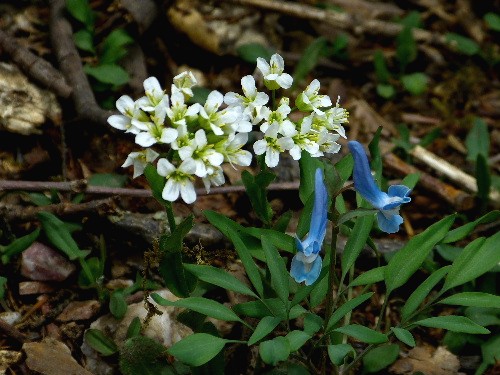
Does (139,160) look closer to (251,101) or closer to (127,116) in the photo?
(127,116)

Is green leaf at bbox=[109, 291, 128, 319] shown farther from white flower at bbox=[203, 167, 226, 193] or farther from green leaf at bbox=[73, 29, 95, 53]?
green leaf at bbox=[73, 29, 95, 53]

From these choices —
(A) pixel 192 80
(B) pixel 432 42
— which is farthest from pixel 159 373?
(B) pixel 432 42

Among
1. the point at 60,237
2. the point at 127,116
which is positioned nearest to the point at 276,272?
the point at 127,116

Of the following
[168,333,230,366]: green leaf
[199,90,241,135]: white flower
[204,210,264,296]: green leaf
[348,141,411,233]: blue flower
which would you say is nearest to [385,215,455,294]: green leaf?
[348,141,411,233]: blue flower

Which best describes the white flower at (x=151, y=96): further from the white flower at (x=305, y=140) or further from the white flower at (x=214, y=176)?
the white flower at (x=305, y=140)

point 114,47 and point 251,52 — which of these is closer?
point 114,47

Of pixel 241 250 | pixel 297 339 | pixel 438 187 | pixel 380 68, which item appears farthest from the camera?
pixel 380 68

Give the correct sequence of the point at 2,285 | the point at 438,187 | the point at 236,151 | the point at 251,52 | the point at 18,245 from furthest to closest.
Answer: the point at 251,52 → the point at 438,187 → the point at 18,245 → the point at 2,285 → the point at 236,151
